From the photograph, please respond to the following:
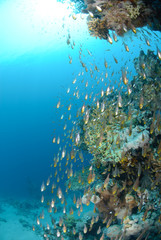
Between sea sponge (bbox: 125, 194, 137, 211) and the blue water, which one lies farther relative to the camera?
the blue water

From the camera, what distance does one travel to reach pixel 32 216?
67.3 feet

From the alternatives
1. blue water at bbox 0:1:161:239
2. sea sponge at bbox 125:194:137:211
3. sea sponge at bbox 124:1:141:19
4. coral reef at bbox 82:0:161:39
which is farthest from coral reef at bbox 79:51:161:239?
blue water at bbox 0:1:161:239

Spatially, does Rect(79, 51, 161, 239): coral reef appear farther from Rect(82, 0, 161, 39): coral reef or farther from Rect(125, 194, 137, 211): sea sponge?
Rect(82, 0, 161, 39): coral reef

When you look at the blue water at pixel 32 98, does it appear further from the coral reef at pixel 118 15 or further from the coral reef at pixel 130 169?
the coral reef at pixel 130 169

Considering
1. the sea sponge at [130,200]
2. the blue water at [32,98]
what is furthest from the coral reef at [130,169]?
the blue water at [32,98]

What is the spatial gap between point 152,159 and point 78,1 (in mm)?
9471

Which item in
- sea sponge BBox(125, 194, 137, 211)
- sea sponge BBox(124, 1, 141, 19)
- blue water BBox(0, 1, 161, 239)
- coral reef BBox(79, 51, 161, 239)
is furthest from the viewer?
blue water BBox(0, 1, 161, 239)

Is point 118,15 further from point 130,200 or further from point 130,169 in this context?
point 130,200

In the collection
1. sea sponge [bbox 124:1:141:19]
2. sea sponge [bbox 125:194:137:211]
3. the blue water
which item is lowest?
sea sponge [bbox 125:194:137:211]

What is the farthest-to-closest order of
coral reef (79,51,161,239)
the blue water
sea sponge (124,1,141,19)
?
the blue water → sea sponge (124,1,141,19) → coral reef (79,51,161,239)

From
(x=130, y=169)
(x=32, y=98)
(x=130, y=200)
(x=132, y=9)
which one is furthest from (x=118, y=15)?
(x=32, y=98)

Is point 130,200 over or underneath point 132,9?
underneath

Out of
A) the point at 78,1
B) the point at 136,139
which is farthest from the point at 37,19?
the point at 136,139

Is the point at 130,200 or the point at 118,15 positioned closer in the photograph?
the point at 130,200
